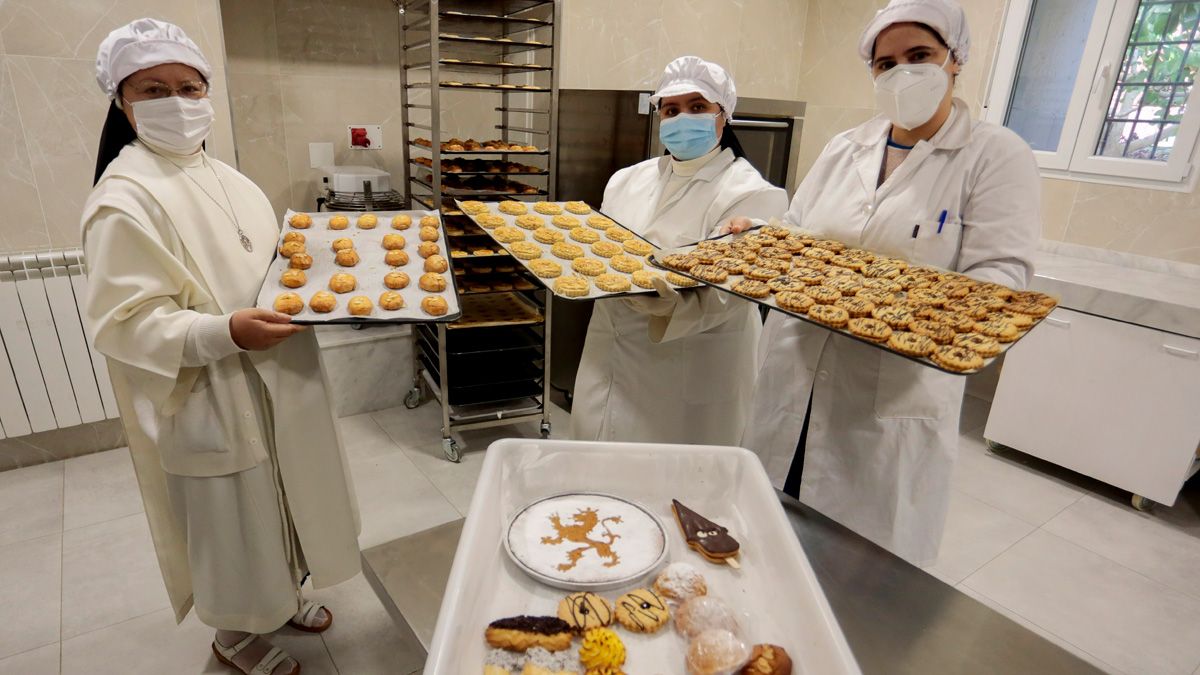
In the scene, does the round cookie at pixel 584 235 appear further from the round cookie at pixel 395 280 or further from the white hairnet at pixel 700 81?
the round cookie at pixel 395 280

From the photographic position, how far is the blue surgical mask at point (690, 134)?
1.72m

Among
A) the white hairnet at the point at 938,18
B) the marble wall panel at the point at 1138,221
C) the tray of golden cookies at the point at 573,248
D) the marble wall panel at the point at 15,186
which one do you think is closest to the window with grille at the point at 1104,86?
the marble wall panel at the point at 1138,221

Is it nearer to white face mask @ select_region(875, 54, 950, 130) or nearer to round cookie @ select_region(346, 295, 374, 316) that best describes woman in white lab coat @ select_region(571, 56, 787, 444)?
white face mask @ select_region(875, 54, 950, 130)

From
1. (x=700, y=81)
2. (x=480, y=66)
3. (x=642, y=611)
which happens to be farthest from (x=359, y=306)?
(x=480, y=66)

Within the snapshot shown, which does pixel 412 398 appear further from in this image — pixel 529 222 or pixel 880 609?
pixel 880 609

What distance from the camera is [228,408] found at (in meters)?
1.42

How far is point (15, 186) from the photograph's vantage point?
7.88ft

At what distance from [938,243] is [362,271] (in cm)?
135

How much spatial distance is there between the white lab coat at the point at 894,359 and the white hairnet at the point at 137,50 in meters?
1.46

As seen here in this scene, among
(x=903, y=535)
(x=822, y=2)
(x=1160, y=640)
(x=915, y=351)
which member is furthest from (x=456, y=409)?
(x=822, y=2)

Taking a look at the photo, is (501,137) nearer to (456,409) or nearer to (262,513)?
(456,409)

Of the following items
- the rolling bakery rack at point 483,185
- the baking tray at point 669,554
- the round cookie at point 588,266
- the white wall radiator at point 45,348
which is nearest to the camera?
the baking tray at point 669,554

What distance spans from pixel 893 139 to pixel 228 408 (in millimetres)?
1651

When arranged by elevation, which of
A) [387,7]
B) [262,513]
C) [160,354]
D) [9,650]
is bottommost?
[9,650]
